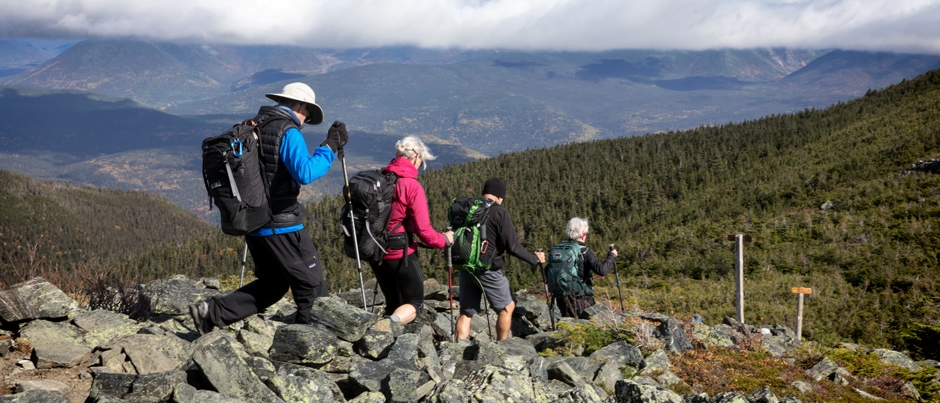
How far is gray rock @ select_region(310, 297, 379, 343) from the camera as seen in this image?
7.09 meters

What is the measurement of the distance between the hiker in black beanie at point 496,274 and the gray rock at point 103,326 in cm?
389

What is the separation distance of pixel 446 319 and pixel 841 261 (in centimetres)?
1622

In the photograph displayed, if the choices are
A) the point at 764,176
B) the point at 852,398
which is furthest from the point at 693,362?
the point at 764,176

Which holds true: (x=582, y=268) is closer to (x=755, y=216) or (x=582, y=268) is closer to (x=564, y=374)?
(x=564, y=374)

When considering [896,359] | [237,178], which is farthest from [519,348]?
[896,359]

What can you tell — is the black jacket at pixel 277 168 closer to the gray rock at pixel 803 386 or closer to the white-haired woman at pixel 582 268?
the white-haired woman at pixel 582 268

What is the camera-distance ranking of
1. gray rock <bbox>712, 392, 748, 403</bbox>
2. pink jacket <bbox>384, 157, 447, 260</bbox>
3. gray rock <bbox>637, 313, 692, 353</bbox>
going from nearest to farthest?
gray rock <bbox>712, 392, 748, 403</bbox>
pink jacket <bbox>384, 157, 447, 260</bbox>
gray rock <bbox>637, 313, 692, 353</bbox>

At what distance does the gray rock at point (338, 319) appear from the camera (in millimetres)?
7094

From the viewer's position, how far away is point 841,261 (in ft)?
69.5

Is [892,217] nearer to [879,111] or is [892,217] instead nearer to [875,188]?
[875,188]

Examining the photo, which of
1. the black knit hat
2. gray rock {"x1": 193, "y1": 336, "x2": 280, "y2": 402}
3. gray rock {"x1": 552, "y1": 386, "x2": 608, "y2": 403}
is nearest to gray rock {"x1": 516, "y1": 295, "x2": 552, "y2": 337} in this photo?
the black knit hat

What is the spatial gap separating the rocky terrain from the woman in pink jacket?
0.55m

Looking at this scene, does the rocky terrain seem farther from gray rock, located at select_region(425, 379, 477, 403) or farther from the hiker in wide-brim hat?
the hiker in wide-brim hat

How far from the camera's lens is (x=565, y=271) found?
10617 mm
